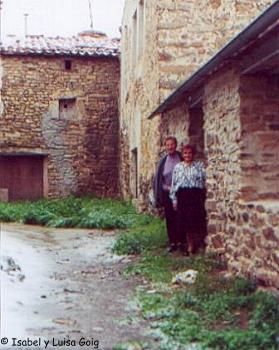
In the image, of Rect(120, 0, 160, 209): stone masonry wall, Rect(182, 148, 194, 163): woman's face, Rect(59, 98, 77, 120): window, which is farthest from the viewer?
Rect(59, 98, 77, 120): window

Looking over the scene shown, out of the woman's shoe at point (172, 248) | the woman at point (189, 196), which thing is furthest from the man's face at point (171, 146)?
the woman's shoe at point (172, 248)

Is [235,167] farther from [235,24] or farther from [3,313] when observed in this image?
[235,24]

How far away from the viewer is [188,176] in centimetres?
866

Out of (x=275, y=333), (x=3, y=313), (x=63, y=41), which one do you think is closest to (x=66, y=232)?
(x=3, y=313)

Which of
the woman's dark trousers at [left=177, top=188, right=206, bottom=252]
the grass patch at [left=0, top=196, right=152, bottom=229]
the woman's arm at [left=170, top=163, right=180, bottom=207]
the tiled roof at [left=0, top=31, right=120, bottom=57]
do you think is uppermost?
the tiled roof at [left=0, top=31, right=120, bottom=57]

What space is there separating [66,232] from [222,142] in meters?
5.45

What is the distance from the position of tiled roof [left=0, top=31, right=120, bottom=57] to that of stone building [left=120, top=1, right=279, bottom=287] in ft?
22.3

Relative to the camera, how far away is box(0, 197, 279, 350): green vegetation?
4.80m

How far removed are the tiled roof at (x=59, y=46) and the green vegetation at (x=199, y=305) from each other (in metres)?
10.4

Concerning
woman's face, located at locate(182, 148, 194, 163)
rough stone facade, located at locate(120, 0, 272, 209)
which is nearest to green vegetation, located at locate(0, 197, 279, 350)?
woman's face, located at locate(182, 148, 194, 163)

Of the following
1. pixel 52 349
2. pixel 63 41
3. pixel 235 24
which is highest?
pixel 63 41

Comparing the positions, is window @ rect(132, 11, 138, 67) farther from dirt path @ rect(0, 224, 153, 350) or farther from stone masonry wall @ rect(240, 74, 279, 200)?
stone masonry wall @ rect(240, 74, 279, 200)

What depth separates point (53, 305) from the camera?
20.0 feet

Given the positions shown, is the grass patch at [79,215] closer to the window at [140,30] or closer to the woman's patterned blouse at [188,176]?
the window at [140,30]
